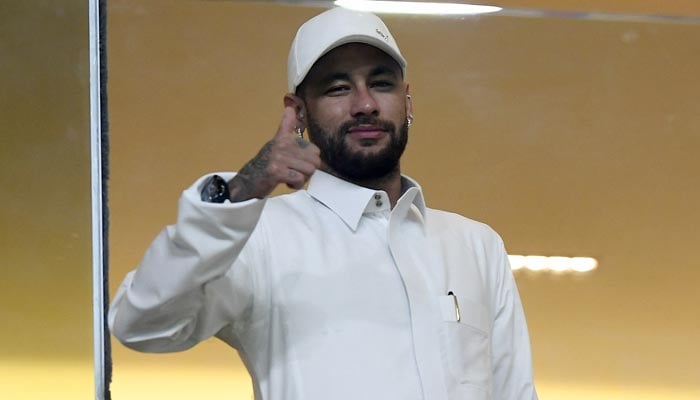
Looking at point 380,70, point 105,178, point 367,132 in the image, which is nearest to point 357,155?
point 367,132

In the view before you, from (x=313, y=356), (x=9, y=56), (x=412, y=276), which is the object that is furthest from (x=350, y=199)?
(x=9, y=56)

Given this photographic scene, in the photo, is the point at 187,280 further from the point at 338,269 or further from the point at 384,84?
the point at 384,84

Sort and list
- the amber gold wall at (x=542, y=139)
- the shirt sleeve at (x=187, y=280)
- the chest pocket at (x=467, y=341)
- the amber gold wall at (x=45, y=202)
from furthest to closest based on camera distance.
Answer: the amber gold wall at (x=542, y=139) < the amber gold wall at (x=45, y=202) < the chest pocket at (x=467, y=341) < the shirt sleeve at (x=187, y=280)

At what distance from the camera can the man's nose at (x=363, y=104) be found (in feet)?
5.67

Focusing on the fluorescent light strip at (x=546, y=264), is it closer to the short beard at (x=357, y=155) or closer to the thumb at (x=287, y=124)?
the short beard at (x=357, y=155)

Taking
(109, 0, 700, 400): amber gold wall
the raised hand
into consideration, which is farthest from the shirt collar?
(109, 0, 700, 400): amber gold wall

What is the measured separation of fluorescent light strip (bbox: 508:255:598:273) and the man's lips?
0.67 meters

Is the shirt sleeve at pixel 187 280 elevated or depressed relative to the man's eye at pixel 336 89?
depressed

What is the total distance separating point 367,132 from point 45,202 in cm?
68

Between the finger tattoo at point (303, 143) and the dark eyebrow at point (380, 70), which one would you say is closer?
the finger tattoo at point (303, 143)

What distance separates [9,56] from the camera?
2.14 m

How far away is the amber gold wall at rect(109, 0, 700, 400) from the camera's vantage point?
2242mm

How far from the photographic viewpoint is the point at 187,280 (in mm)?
1391

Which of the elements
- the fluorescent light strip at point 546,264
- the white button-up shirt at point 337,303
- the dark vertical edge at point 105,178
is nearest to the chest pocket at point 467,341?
the white button-up shirt at point 337,303
